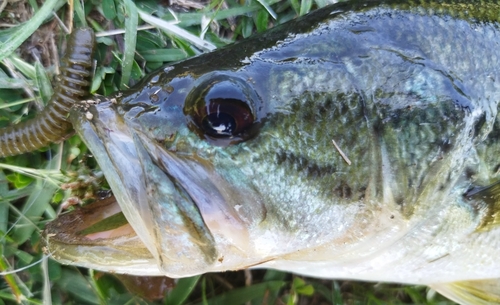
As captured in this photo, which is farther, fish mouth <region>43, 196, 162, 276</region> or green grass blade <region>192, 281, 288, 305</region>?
green grass blade <region>192, 281, 288, 305</region>

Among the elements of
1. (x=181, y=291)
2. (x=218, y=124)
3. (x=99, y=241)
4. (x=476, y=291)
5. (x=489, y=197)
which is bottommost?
(x=476, y=291)

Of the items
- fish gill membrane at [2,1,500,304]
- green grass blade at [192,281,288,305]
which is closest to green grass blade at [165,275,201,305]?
green grass blade at [192,281,288,305]

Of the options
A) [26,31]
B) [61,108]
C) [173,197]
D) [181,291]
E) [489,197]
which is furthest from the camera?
[181,291]

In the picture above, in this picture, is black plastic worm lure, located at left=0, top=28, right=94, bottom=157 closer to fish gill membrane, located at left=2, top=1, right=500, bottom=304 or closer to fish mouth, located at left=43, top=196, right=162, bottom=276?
fish mouth, located at left=43, top=196, right=162, bottom=276

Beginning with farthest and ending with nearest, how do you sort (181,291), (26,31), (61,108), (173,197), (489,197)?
(181,291) < (26,31) < (61,108) < (489,197) < (173,197)

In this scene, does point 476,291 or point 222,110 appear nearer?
point 222,110

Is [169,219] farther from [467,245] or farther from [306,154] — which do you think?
[467,245]

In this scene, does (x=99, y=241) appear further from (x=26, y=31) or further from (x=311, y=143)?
(x=26, y=31)

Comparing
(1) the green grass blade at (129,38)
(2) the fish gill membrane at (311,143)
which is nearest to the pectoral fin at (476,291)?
(2) the fish gill membrane at (311,143)

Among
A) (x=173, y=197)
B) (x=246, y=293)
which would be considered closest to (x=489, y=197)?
(x=173, y=197)

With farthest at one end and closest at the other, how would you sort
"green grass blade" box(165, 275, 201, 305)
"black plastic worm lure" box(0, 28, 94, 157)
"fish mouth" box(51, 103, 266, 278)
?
"green grass blade" box(165, 275, 201, 305) → "black plastic worm lure" box(0, 28, 94, 157) → "fish mouth" box(51, 103, 266, 278)
